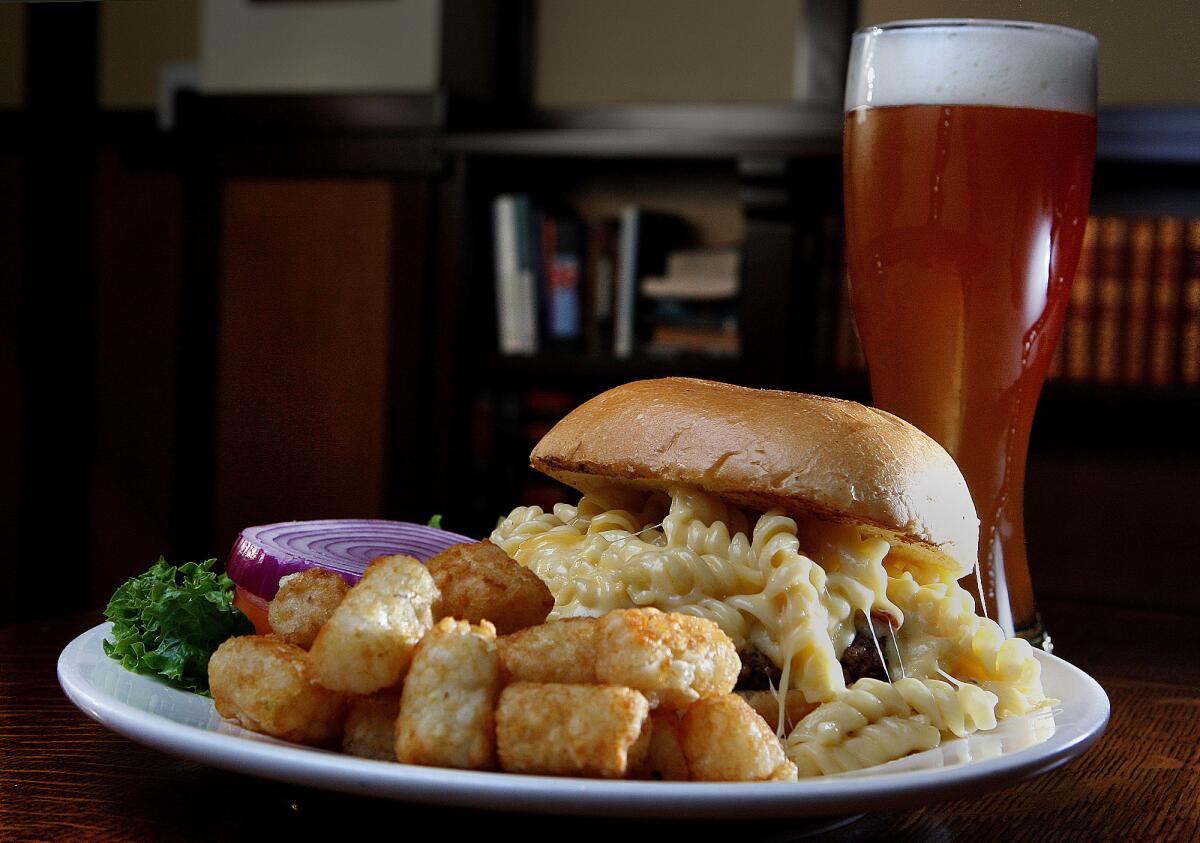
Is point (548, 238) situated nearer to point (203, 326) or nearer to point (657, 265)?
point (657, 265)

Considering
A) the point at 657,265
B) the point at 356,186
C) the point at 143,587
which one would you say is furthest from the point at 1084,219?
the point at 356,186

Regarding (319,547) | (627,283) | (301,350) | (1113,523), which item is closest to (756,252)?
(627,283)

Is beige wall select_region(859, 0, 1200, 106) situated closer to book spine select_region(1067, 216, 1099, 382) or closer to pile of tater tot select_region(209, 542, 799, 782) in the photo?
book spine select_region(1067, 216, 1099, 382)

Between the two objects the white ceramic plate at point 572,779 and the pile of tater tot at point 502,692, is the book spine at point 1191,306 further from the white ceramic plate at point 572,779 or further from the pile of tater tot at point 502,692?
the pile of tater tot at point 502,692

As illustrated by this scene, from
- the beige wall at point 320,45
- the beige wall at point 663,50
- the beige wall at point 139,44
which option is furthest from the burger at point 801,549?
the beige wall at point 139,44

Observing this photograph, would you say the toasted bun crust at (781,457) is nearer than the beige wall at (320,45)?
Yes

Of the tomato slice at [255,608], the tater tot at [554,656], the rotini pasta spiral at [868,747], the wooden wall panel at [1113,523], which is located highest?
the tater tot at [554,656]
